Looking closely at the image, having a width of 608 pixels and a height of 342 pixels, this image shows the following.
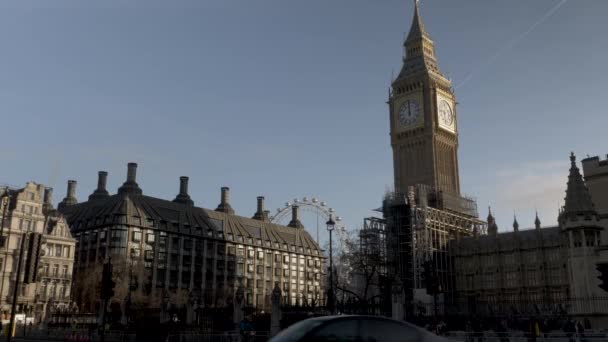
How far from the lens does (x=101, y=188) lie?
11312 centimetres

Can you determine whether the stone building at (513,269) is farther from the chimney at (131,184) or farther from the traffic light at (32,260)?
the chimney at (131,184)

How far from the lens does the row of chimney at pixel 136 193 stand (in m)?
108

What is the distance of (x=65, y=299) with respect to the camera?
81125mm

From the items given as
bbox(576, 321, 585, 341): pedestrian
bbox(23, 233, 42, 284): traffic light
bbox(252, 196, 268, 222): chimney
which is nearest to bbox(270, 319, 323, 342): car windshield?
bbox(23, 233, 42, 284): traffic light

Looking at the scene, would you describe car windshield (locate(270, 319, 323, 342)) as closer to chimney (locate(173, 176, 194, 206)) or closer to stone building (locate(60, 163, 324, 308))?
stone building (locate(60, 163, 324, 308))

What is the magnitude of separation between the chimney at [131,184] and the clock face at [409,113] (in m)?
50.1

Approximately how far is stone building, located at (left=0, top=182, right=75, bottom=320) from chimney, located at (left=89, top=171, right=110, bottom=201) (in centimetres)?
2331

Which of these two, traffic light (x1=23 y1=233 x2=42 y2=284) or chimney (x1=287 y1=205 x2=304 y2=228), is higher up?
chimney (x1=287 y1=205 x2=304 y2=228)

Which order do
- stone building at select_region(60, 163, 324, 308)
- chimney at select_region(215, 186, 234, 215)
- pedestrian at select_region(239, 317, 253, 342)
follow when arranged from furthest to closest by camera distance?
chimney at select_region(215, 186, 234, 215) < stone building at select_region(60, 163, 324, 308) < pedestrian at select_region(239, 317, 253, 342)

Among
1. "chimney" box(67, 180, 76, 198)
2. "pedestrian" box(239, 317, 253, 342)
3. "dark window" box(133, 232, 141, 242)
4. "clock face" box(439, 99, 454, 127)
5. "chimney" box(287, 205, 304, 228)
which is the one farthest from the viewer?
"chimney" box(287, 205, 304, 228)

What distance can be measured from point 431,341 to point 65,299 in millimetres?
80244

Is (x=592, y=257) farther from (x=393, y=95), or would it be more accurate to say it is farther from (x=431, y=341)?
(x=393, y=95)

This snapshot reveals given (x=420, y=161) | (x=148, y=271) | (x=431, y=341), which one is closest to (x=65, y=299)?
(x=148, y=271)

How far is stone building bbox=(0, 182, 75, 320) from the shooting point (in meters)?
72.1
